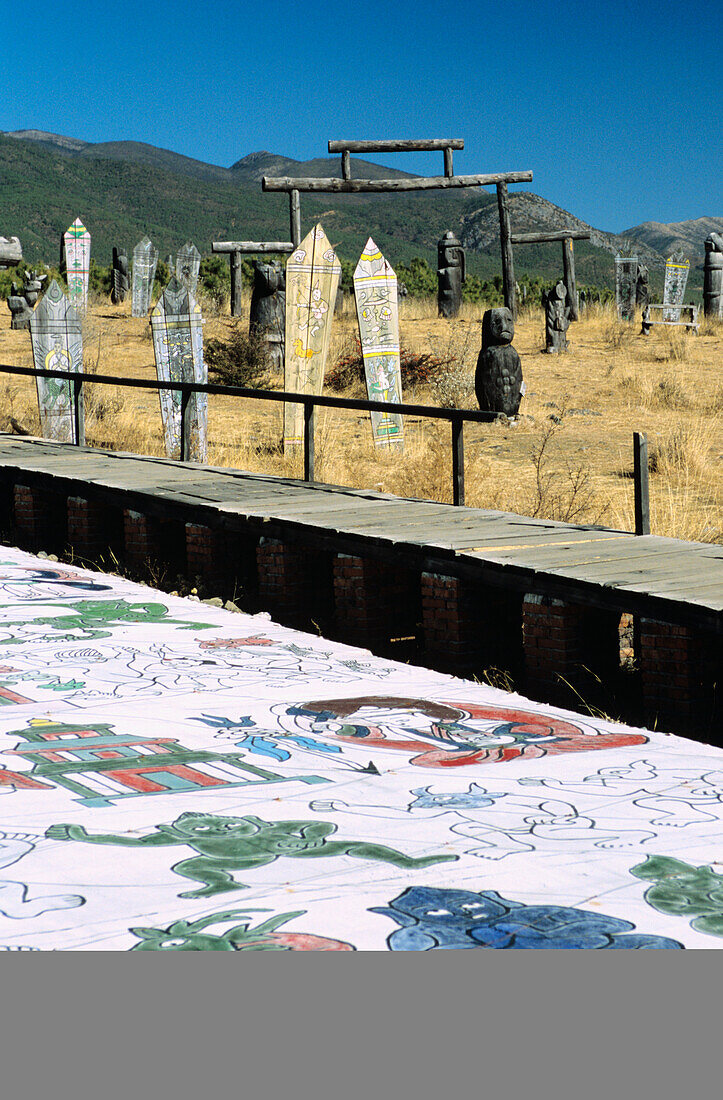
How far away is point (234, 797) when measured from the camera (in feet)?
13.3

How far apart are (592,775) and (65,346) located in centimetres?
1016

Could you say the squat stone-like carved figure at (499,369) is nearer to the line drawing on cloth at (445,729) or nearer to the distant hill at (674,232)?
the line drawing on cloth at (445,729)

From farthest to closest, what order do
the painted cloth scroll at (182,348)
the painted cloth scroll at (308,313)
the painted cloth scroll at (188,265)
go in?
the painted cloth scroll at (188,265) → the painted cloth scroll at (182,348) → the painted cloth scroll at (308,313)

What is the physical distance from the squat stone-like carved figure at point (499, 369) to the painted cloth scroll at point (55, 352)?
4.47 metres

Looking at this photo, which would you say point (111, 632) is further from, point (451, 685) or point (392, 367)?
point (392, 367)

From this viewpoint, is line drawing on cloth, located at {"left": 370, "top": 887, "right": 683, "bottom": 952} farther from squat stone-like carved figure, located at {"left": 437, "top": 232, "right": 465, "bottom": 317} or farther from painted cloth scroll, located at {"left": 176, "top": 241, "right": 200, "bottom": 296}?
squat stone-like carved figure, located at {"left": 437, "top": 232, "right": 465, "bottom": 317}

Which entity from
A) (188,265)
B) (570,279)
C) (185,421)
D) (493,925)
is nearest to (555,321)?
(570,279)

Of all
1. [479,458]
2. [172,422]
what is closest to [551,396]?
[479,458]

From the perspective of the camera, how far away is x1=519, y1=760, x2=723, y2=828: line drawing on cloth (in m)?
3.98

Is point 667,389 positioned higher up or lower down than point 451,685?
higher up

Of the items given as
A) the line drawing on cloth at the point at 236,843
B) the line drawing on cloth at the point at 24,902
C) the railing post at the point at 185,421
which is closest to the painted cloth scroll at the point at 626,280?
the railing post at the point at 185,421

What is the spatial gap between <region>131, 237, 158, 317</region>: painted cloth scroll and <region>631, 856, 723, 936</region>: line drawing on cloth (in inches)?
821

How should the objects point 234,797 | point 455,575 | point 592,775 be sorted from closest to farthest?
point 234,797 → point 592,775 → point 455,575

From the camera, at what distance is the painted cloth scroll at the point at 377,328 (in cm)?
1285
